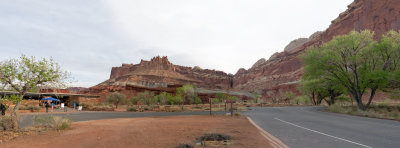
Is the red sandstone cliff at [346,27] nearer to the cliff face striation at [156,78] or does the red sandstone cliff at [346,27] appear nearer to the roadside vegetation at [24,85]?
the cliff face striation at [156,78]

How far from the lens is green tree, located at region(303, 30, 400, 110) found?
20.0 m

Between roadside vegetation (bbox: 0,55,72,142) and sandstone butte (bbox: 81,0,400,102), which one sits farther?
sandstone butte (bbox: 81,0,400,102)

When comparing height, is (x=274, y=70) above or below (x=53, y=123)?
above

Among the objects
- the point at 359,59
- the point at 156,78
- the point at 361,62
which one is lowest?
the point at 361,62

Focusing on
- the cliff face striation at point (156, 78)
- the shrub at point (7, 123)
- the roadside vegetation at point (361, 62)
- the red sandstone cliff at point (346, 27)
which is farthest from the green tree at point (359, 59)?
the red sandstone cliff at point (346, 27)

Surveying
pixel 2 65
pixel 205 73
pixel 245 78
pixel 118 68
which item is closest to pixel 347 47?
pixel 2 65

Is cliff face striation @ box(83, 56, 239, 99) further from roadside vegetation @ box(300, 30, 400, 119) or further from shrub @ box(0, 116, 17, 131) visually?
shrub @ box(0, 116, 17, 131)

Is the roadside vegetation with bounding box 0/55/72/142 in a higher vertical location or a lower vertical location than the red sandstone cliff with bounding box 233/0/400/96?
lower

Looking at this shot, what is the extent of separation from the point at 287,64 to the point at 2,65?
128 metres

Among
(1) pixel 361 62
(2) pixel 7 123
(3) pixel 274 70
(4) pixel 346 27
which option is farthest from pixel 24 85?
(3) pixel 274 70

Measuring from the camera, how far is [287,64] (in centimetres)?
11912

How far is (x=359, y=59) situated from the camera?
2194 cm

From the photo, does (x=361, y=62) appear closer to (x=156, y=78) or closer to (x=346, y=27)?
(x=346, y=27)

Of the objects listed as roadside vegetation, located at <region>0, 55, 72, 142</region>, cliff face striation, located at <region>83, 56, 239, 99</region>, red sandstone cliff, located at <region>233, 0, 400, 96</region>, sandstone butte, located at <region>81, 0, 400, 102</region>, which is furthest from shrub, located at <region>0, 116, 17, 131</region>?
red sandstone cliff, located at <region>233, 0, 400, 96</region>
